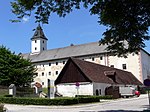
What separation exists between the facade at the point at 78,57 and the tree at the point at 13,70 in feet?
65.5

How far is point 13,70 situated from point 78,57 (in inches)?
1244

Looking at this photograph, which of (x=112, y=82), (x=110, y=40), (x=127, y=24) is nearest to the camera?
(x=127, y=24)

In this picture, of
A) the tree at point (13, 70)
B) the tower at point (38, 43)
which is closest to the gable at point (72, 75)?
the tree at point (13, 70)

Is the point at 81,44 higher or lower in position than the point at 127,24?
higher

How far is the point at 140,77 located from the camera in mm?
68562

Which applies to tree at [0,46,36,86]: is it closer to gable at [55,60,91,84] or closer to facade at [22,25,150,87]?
gable at [55,60,91,84]

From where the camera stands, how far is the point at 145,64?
74125mm

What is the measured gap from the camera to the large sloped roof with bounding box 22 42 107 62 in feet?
251

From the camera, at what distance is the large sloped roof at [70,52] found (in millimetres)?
76625

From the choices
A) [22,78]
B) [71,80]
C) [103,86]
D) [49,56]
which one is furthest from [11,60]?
Answer: [49,56]

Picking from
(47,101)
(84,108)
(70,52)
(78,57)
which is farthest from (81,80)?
(70,52)

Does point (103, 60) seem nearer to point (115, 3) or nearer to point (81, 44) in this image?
point (81, 44)

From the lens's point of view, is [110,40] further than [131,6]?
Yes

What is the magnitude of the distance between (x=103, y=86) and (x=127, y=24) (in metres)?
31.3
